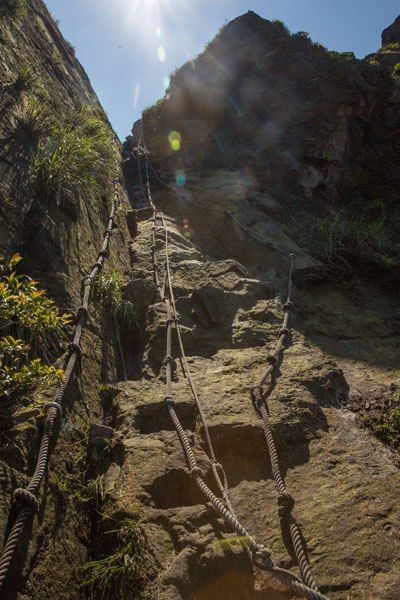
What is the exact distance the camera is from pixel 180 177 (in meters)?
10.7

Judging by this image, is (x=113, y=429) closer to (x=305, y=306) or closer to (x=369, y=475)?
(x=369, y=475)

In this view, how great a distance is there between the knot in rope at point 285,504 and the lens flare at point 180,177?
327 inches

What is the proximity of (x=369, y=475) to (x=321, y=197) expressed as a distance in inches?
323

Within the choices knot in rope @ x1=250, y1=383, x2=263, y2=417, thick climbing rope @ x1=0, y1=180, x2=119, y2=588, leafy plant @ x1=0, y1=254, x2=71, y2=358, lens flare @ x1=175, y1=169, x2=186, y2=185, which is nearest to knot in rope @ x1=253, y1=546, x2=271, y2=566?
thick climbing rope @ x1=0, y1=180, x2=119, y2=588

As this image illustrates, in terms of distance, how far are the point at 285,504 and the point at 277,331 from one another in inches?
90.0

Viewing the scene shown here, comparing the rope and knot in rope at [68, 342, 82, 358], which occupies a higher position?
knot in rope at [68, 342, 82, 358]

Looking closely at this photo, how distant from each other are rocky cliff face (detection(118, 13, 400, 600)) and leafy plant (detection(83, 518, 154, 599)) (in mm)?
65

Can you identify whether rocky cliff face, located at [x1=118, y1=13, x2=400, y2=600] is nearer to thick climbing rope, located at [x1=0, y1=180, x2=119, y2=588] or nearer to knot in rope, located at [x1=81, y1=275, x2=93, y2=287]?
thick climbing rope, located at [x1=0, y1=180, x2=119, y2=588]

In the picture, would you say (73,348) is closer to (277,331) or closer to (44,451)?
(44,451)

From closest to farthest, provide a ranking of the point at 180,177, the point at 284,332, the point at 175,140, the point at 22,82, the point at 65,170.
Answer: the point at 284,332, the point at 65,170, the point at 22,82, the point at 180,177, the point at 175,140

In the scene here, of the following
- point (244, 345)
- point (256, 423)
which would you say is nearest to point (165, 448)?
point (256, 423)

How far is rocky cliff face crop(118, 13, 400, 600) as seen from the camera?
2467mm

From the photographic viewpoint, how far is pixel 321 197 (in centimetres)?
1016

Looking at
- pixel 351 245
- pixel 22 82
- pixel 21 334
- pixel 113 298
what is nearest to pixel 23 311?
pixel 21 334
